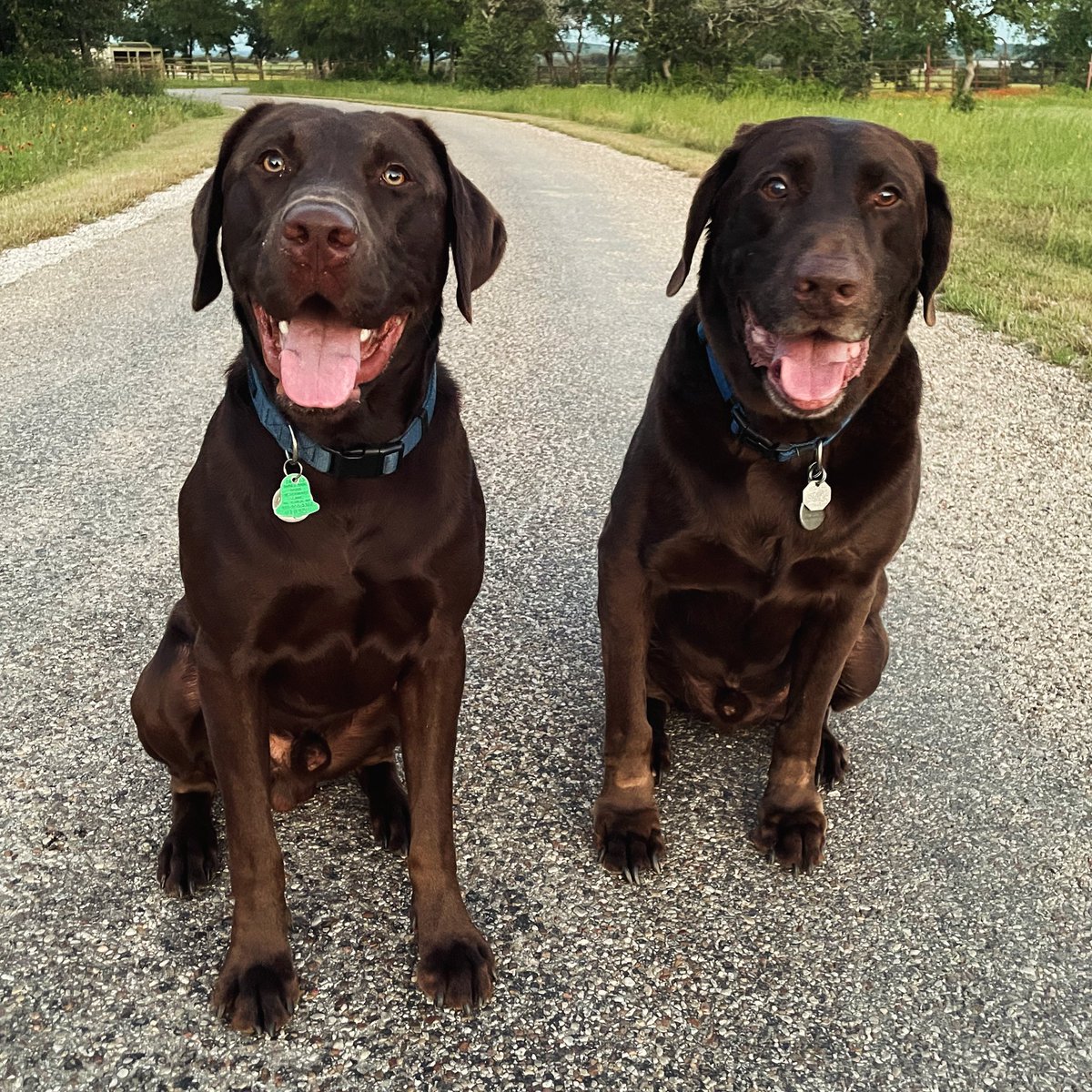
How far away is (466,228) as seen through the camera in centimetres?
235

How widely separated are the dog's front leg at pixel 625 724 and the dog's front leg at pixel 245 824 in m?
0.80

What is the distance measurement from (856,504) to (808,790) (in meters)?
0.72

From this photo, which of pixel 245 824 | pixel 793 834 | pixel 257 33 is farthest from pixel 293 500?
pixel 257 33

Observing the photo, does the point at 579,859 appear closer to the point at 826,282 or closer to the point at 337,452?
the point at 337,452

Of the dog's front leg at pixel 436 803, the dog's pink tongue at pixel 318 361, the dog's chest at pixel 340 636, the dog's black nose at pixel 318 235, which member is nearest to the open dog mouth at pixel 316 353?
the dog's pink tongue at pixel 318 361

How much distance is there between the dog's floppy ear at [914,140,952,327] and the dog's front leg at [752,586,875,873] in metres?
0.77

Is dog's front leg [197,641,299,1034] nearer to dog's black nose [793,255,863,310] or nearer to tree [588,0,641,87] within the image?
dog's black nose [793,255,863,310]

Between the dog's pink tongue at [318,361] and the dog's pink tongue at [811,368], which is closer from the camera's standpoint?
the dog's pink tongue at [318,361]

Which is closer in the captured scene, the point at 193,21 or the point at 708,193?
the point at 708,193

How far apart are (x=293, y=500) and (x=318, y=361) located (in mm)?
276

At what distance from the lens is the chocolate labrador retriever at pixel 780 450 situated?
7.62 feet

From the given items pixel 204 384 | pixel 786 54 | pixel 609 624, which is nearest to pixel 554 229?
pixel 204 384

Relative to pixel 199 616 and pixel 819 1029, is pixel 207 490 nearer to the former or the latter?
pixel 199 616

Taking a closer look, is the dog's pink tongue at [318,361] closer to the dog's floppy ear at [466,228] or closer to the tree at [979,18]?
the dog's floppy ear at [466,228]
